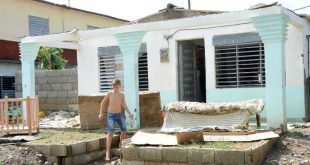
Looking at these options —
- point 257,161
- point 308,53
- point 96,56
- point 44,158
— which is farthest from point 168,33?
point 257,161

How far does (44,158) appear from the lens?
8375 millimetres

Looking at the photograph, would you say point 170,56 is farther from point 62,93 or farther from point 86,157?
point 86,157

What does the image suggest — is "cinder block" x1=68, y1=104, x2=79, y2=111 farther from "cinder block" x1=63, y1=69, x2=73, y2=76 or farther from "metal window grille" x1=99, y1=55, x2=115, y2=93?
"metal window grille" x1=99, y1=55, x2=115, y2=93

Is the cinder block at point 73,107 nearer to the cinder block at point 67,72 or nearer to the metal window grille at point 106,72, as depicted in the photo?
the cinder block at point 67,72

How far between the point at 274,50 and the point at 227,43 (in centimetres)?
370

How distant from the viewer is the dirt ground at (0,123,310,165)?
6.86 m

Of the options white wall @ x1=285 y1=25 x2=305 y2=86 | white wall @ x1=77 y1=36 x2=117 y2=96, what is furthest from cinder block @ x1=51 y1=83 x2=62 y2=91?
white wall @ x1=285 y1=25 x2=305 y2=86

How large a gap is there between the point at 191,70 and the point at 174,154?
7217 mm

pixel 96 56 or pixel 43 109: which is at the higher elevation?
pixel 96 56

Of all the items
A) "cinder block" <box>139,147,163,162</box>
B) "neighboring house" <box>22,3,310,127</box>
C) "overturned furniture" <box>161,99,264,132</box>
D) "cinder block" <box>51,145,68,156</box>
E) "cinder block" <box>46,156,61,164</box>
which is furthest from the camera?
"overturned furniture" <box>161,99,264,132</box>

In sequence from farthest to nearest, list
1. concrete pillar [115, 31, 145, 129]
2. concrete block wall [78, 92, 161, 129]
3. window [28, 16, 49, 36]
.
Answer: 1. window [28, 16, 49, 36]
2. concrete block wall [78, 92, 161, 129]
3. concrete pillar [115, 31, 145, 129]

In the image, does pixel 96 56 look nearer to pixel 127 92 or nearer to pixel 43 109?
pixel 43 109

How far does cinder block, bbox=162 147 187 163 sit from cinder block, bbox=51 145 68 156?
7.56 feet

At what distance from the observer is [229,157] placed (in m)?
6.39
